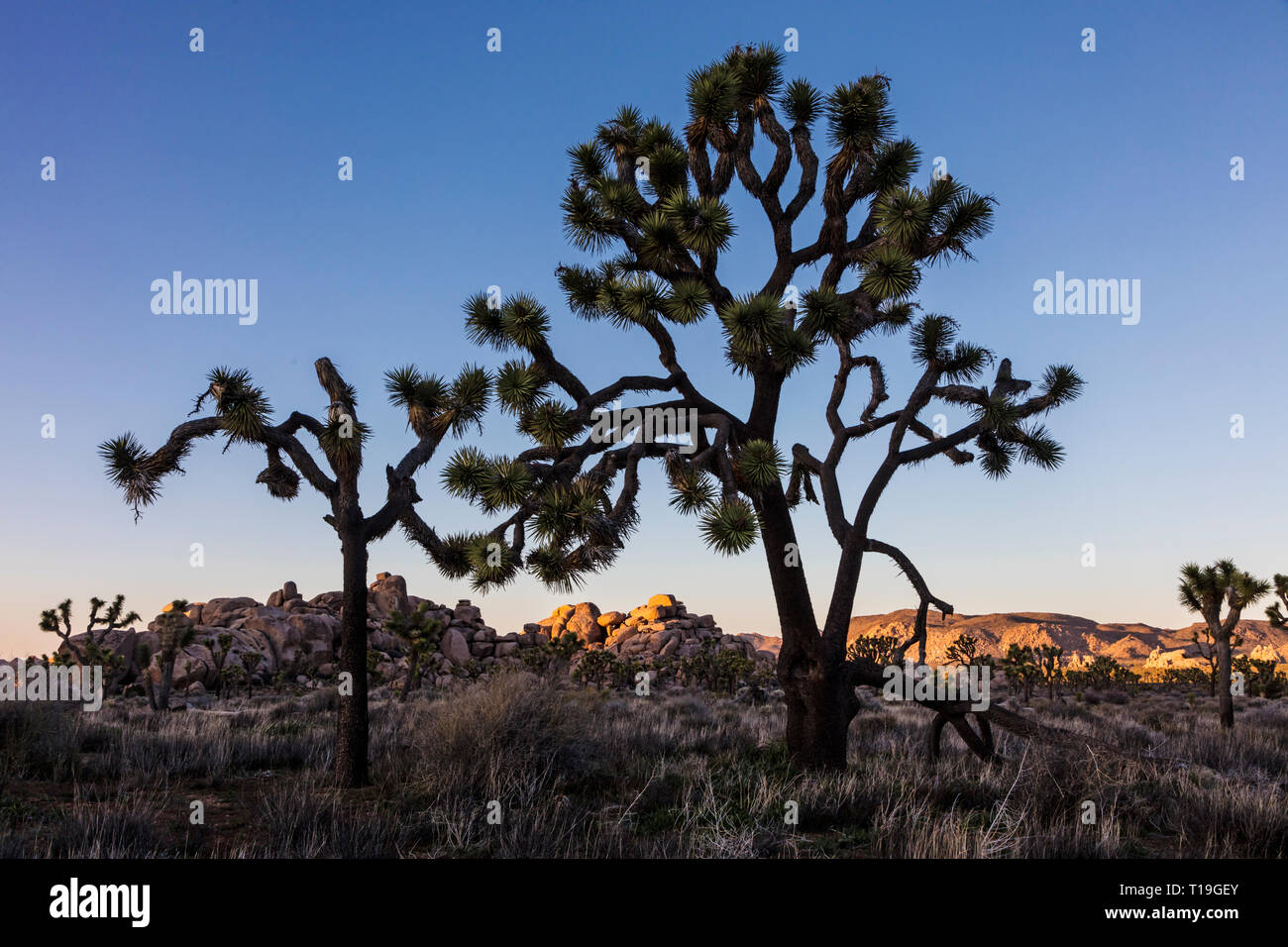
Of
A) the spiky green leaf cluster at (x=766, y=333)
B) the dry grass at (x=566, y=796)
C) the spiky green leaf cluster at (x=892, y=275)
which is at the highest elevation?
the spiky green leaf cluster at (x=892, y=275)

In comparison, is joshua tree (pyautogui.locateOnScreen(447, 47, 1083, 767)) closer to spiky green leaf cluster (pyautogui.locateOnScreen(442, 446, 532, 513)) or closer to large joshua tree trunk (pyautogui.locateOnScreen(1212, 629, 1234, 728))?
spiky green leaf cluster (pyautogui.locateOnScreen(442, 446, 532, 513))

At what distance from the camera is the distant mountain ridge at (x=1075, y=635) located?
8612 cm

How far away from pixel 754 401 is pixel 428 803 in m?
6.60

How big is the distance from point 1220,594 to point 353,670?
952 inches

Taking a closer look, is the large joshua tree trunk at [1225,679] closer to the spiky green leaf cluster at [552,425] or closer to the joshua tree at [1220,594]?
the joshua tree at [1220,594]

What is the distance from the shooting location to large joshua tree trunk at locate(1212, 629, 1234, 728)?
2056 centimetres

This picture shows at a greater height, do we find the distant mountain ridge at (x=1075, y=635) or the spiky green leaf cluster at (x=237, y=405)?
the spiky green leaf cluster at (x=237, y=405)

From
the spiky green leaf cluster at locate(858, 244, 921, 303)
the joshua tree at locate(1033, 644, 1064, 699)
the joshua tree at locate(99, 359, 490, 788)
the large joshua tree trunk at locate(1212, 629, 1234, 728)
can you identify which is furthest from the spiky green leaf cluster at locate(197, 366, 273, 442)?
the joshua tree at locate(1033, 644, 1064, 699)

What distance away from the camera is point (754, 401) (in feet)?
37.0

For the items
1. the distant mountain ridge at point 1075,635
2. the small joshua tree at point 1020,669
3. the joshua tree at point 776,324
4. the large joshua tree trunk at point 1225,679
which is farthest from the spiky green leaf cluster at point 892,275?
the distant mountain ridge at point 1075,635

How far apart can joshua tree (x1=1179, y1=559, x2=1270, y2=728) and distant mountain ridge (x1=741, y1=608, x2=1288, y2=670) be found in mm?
59369
